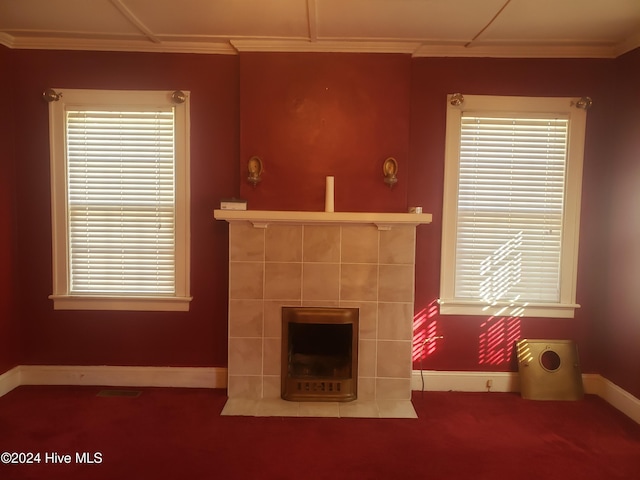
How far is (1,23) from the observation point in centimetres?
270

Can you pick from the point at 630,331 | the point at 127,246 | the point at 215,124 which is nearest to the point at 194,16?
the point at 215,124

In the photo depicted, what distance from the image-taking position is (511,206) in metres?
3.07

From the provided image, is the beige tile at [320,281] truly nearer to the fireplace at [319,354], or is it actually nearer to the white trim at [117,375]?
the fireplace at [319,354]

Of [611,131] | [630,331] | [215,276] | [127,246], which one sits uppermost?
[611,131]

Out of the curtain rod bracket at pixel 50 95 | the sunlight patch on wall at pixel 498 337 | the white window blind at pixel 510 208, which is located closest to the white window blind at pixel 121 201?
the curtain rod bracket at pixel 50 95

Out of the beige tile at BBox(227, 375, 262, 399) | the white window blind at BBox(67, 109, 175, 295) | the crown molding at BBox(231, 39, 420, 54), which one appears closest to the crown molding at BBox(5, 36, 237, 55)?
the crown molding at BBox(231, 39, 420, 54)

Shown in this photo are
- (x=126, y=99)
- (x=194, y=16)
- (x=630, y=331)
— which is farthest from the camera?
(x=126, y=99)

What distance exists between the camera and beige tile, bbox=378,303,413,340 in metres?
2.93

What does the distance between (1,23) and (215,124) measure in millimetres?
1500

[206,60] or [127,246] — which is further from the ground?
[206,60]

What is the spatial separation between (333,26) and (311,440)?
2.62 meters

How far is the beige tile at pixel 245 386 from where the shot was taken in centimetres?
293

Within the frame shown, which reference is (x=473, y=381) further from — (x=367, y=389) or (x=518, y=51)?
(x=518, y=51)

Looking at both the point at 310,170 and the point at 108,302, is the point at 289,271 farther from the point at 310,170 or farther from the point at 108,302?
the point at 108,302
